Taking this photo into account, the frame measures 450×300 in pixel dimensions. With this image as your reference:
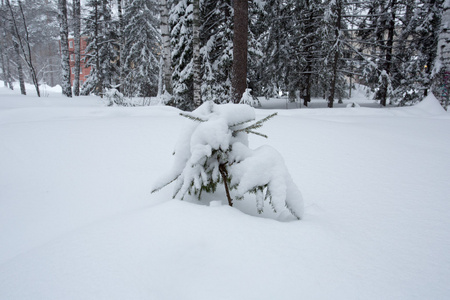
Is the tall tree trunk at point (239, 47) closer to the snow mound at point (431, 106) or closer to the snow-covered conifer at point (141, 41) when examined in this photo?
the snow mound at point (431, 106)

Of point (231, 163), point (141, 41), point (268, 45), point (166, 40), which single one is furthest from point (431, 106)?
point (141, 41)

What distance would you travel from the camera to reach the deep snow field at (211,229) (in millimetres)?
1021

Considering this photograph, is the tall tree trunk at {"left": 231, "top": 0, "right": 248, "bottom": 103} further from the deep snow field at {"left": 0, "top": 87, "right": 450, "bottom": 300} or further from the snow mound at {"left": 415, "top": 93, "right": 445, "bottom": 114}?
the snow mound at {"left": 415, "top": 93, "right": 445, "bottom": 114}

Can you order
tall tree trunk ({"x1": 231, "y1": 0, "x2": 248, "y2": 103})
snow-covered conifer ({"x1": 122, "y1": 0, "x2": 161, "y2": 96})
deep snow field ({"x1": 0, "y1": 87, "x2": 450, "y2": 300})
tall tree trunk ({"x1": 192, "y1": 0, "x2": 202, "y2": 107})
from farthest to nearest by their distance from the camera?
snow-covered conifer ({"x1": 122, "y1": 0, "x2": 161, "y2": 96})
tall tree trunk ({"x1": 192, "y1": 0, "x2": 202, "y2": 107})
tall tree trunk ({"x1": 231, "y1": 0, "x2": 248, "y2": 103})
deep snow field ({"x1": 0, "y1": 87, "x2": 450, "y2": 300})

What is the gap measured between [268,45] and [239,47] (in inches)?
350

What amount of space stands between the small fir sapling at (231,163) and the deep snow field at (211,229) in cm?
15

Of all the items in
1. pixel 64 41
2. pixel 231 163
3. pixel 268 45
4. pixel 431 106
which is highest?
pixel 268 45

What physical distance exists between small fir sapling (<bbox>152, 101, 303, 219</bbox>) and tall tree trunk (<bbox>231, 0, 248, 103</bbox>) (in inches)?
223

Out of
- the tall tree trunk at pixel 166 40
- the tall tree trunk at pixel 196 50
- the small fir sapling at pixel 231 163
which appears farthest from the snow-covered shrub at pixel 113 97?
the small fir sapling at pixel 231 163

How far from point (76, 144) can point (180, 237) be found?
2.75 m

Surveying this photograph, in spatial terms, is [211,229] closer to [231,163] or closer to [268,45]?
[231,163]

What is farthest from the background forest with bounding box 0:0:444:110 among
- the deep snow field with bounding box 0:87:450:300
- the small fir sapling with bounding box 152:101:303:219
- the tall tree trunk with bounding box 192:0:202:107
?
the small fir sapling with bounding box 152:101:303:219

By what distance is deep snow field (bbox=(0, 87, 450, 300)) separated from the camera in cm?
102

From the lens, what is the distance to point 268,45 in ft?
48.1
